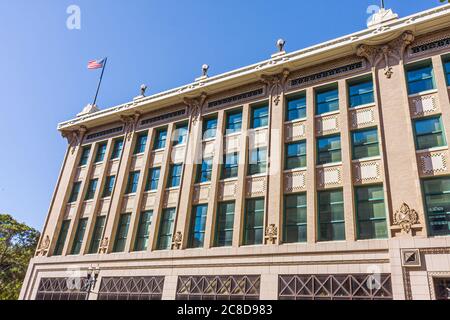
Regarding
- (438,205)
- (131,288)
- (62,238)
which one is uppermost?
(62,238)

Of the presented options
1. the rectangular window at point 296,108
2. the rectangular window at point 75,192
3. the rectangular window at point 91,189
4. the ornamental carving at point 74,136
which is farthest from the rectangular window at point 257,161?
the ornamental carving at point 74,136

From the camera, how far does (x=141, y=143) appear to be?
2625cm

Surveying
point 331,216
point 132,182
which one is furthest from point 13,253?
point 331,216

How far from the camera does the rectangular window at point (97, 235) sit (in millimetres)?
23441

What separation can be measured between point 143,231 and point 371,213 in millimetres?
13936

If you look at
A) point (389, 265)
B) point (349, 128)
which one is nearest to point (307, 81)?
point (349, 128)

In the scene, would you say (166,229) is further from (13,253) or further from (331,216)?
(13,253)

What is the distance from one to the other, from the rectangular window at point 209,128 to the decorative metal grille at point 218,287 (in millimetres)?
9266

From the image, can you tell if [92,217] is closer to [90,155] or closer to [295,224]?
[90,155]

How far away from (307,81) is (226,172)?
748 cm

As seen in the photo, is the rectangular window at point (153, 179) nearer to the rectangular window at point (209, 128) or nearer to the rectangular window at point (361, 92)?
the rectangular window at point (209, 128)

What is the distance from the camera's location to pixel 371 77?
18969 millimetres

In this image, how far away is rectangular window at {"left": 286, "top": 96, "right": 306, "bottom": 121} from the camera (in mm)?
20442

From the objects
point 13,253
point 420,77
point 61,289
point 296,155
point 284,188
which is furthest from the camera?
point 13,253
